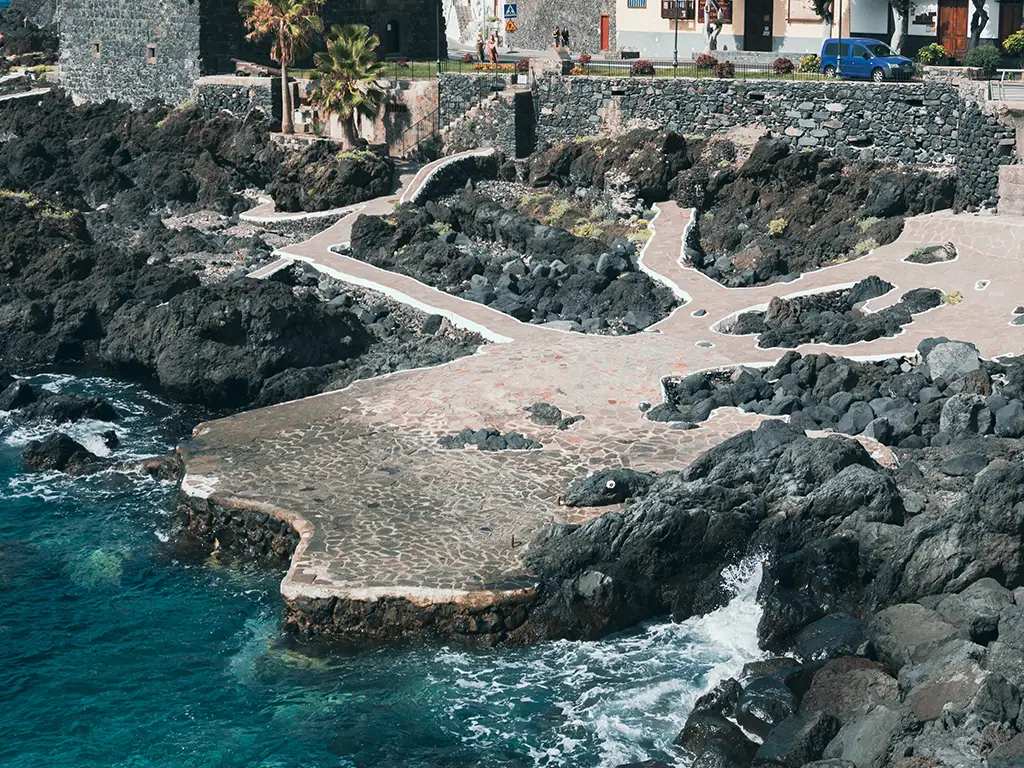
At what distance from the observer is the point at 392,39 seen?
7581 cm

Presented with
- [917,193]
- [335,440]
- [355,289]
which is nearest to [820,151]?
[917,193]

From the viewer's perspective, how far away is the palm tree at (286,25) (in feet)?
207

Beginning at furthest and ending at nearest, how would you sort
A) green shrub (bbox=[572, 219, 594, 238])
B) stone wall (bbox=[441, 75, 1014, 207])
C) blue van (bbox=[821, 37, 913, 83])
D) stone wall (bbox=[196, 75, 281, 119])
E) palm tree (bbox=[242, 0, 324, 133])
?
1. stone wall (bbox=[196, 75, 281, 119])
2. palm tree (bbox=[242, 0, 324, 133])
3. green shrub (bbox=[572, 219, 594, 238])
4. blue van (bbox=[821, 37, 913, 83])
5. stone wall (bbox=[441, 75, 1014, 207])

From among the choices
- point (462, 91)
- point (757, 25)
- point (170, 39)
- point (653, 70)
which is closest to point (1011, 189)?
point (653, 70)

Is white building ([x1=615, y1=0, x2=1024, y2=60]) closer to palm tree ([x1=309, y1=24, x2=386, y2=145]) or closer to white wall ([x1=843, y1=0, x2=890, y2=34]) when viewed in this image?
white wall ([x1=843, y1=0, x2=890, y2=34])

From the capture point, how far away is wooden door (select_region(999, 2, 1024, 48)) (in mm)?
60000

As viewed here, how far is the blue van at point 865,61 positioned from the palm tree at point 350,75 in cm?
1820

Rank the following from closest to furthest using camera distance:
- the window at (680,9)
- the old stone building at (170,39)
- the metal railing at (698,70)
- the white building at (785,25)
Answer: the metal railing at (698,70)
the white building at (785,25)
the window at (680,9)
the old stone building at (170,39)

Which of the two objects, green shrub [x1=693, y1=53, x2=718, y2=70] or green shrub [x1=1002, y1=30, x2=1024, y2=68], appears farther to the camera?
green shrub [x1=693, y1=53, x2=718, y2=70]

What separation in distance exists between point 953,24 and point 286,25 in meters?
27.6

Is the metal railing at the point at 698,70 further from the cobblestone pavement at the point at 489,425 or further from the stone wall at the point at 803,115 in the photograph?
the cobblestone pavement at the point at 489,425

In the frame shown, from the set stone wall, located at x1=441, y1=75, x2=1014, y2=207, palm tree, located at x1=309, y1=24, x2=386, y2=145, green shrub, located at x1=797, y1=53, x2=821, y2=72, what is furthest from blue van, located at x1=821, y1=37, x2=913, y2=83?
palm tree, located at x1=309, y1=24, x2=386, y2=145

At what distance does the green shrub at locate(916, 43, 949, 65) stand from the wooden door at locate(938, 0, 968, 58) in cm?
314

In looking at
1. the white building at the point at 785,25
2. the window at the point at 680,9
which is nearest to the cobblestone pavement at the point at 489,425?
the white building at the point at 785,25
